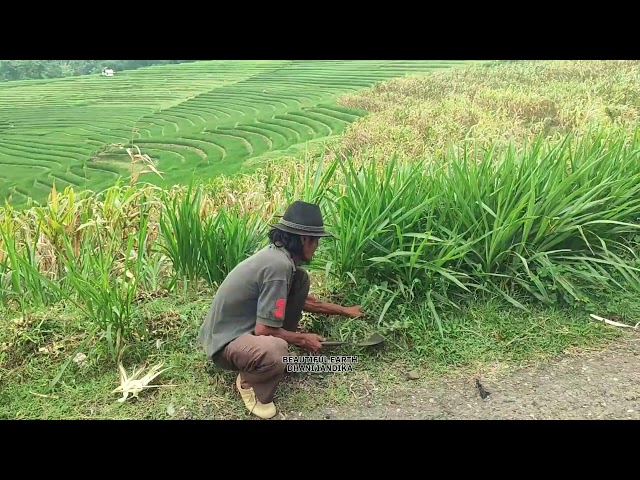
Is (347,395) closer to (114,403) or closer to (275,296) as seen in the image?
(275,296)

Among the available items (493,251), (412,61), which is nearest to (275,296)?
(493,251)

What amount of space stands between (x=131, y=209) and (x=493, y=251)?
79.3 inches

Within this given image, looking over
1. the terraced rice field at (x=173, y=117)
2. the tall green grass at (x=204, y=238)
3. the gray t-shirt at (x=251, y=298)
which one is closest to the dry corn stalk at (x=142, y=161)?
the terraced rice field at (x=173, y=117)

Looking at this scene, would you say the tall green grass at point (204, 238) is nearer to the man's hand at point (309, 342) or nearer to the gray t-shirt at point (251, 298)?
the gray t-shirt at point (251, 298)

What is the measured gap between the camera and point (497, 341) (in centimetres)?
334

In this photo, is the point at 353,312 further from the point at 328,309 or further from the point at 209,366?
the point at 209,366

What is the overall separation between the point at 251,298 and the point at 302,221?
44cm

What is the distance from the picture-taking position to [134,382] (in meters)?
3.09

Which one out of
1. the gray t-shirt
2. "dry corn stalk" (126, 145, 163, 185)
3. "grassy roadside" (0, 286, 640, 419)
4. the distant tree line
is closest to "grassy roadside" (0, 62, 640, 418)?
"grassy roadside" (0, 286, 640, 419)

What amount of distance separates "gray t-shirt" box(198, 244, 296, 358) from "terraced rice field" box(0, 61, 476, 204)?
0.83 meters

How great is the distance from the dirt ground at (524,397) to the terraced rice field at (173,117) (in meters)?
1.55

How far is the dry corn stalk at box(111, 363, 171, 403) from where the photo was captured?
10.0 ft

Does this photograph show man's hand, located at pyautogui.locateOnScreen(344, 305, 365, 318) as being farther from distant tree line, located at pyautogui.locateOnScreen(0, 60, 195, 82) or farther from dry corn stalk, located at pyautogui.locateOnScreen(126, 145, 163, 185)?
distant tree line, located at pyautogui.locateOnScreen(0, 60, 195, 82)

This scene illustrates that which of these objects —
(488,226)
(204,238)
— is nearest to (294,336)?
(204,238)
